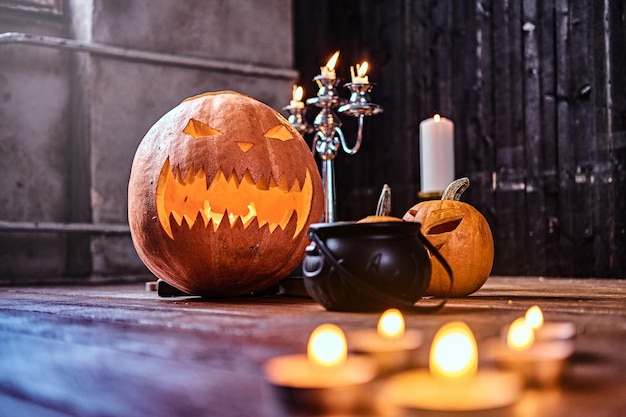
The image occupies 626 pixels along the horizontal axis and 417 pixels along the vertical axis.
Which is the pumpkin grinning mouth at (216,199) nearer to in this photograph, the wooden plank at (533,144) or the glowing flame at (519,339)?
the glowing flame at (519,339)

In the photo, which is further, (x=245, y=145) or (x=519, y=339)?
(x=245, y=145)

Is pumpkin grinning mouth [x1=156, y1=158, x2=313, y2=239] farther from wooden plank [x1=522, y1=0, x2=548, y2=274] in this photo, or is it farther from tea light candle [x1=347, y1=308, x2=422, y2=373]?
wooden plank [x1=522, y1=0, x2=548, y2=274]

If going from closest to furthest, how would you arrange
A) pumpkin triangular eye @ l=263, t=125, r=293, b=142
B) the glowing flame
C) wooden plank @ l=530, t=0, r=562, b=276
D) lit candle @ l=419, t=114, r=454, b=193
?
the glowing flame
pumpkin triangular eye @ l=263, t=125, r=293, b=142
lit candle @ l=419, t=114, r=454, b=193
wooden plank @ l=530, t=0, r=562, b=276

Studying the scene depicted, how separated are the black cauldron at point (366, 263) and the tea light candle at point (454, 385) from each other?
1.41 ft

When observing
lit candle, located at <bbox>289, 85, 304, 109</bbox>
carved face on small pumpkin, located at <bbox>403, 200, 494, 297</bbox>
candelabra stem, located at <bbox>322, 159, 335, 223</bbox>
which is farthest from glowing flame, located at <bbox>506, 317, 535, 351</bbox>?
lit candle, located at <bbox>289, 85, 304, 109</bbox>

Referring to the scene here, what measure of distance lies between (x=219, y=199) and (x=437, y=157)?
28.0 inches

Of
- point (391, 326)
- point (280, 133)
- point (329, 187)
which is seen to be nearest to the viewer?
point (391, 326)

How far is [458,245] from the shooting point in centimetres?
131

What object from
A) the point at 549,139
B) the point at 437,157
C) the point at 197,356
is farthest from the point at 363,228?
the point at 549,139

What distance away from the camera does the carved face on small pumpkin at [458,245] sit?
1.31 m

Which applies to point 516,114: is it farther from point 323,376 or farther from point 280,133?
point 323,376

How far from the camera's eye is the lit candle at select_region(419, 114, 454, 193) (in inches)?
71.4

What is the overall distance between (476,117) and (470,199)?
0.41 meters

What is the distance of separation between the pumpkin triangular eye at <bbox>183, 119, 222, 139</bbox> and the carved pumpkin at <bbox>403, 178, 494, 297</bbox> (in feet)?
1.49
